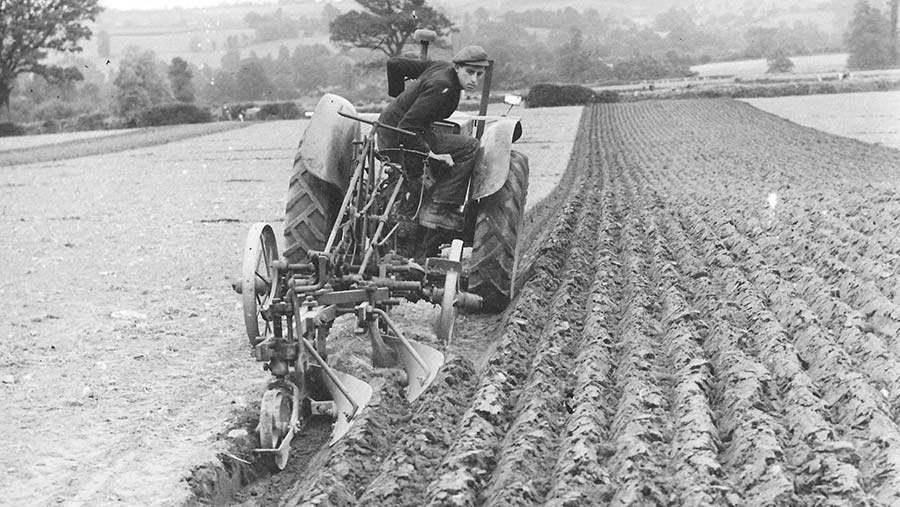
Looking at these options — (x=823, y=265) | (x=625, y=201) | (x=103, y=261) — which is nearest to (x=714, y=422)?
(x=823, y=265)

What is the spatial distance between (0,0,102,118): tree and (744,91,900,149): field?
98.5 ft

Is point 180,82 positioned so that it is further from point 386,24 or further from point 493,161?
point 493,161

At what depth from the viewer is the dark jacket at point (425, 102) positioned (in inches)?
255

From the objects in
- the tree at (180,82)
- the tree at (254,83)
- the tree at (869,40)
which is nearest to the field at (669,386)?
the tree at (254,83)

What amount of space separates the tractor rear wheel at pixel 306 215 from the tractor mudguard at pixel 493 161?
974 mm

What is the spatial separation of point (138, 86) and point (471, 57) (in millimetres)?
Result: 46184

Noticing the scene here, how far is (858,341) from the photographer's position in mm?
5605

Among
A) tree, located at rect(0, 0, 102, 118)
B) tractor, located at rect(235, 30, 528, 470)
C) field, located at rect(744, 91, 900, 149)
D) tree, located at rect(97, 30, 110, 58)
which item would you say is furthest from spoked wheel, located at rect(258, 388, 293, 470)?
tree, located at rect(97, 30, 110, 58)

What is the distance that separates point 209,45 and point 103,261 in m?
67.6

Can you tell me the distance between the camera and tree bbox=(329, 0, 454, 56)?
2822 cm

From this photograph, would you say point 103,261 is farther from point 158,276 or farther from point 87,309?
point 87,309

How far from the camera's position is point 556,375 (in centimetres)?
534

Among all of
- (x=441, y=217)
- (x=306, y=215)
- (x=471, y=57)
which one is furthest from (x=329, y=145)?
(x=471, y=57)

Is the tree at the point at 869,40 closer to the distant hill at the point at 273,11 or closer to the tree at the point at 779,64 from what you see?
the tree at the point at 779,64
